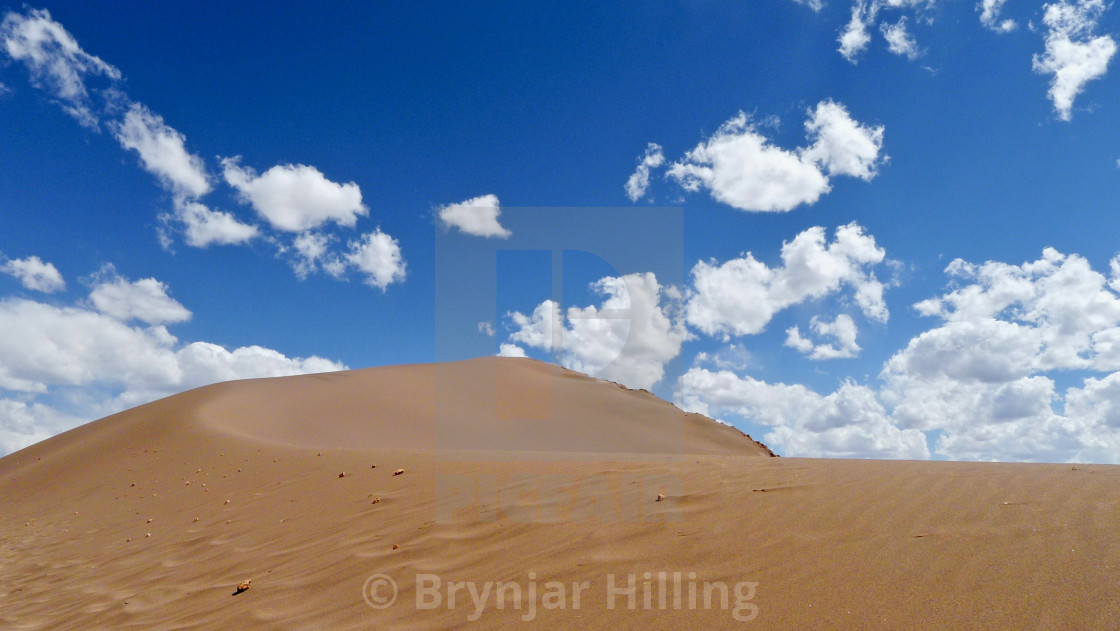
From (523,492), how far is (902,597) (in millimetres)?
3997

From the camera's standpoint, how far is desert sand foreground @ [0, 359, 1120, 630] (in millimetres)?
3100

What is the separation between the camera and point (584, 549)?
4.24m

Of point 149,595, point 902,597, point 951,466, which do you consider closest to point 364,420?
point 149,595

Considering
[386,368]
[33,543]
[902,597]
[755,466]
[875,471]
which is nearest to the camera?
[902,597]

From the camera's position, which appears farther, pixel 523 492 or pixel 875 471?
pixel 523 492

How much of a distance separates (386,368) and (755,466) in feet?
79.2

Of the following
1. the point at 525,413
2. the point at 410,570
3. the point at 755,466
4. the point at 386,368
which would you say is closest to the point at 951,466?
the point at 755,466

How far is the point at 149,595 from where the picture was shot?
5297 millimetres

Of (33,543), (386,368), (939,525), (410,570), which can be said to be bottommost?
(33,543)

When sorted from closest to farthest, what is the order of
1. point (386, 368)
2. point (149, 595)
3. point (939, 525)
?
point (939, 525) < point (149, 595) < point (386, 368)

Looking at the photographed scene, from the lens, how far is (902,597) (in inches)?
118

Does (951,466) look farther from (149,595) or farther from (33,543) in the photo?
(33,543)

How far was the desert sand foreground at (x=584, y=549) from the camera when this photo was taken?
310 centimetres

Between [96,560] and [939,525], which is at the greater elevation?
[939,525]
